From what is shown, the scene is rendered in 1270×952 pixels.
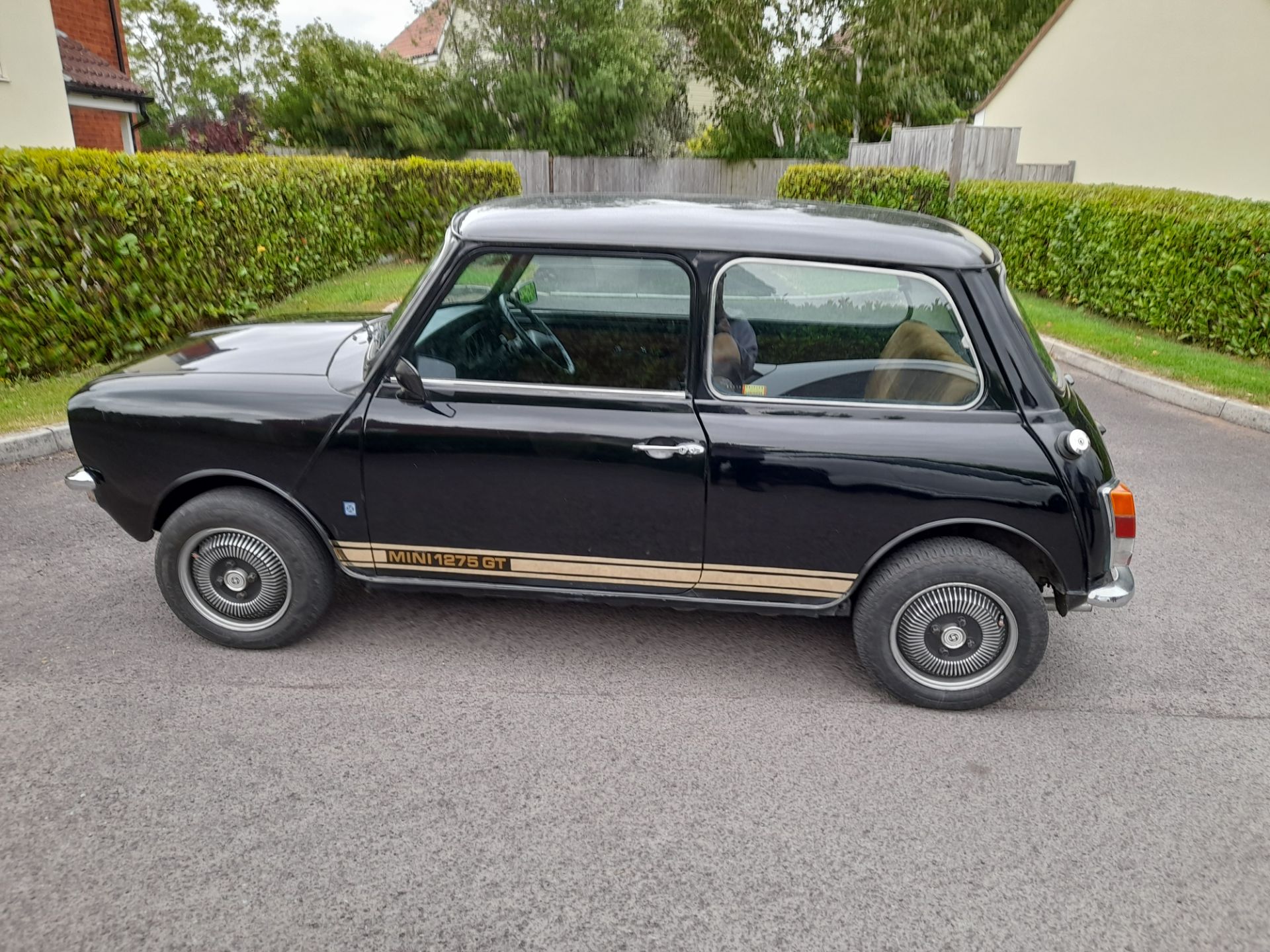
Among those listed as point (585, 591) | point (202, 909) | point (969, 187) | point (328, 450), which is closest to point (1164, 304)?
→ point (969, 187)

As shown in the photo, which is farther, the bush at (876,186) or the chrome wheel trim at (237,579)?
the bush at (876,186)

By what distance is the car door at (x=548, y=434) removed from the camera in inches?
138

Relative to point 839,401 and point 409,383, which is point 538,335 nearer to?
point 409,383

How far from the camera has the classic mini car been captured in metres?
3.44

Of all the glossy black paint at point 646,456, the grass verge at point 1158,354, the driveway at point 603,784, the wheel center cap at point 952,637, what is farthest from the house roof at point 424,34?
the wheel center cap at point 952,637

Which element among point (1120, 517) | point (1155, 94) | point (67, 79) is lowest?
point (1120, 517)

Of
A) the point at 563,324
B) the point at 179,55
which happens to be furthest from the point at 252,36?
the point at 563,324

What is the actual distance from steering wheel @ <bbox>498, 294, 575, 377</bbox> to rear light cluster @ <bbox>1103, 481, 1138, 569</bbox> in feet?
6.67

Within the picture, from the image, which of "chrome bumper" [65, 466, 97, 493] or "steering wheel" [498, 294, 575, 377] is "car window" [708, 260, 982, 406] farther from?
"chrome bumper" [65, 466, 97, 493]

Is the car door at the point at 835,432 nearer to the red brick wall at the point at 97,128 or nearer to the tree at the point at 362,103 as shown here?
the red brick wall at the point at 97,128

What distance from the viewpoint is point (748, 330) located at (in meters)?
3.58

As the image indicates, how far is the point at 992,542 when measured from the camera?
358cm

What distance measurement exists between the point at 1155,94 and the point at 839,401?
1604 cm

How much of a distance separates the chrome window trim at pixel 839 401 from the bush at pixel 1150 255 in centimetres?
707
